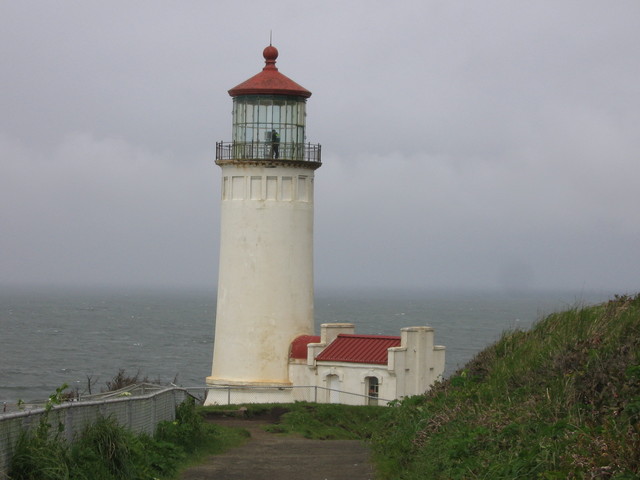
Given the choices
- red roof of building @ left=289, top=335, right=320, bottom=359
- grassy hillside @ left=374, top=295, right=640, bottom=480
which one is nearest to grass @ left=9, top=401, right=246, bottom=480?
grassy hillside @ left=374, top=295, right=640, bottom=480

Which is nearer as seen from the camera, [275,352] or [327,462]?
[327,462]

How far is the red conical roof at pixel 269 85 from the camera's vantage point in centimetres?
2922

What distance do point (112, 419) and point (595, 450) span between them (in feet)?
19.9

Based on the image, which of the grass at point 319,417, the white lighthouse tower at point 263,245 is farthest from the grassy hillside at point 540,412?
the white lighthouse tower at point 263,245

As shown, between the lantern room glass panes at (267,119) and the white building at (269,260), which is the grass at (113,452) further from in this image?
the lantern room glass panes at (267,119)

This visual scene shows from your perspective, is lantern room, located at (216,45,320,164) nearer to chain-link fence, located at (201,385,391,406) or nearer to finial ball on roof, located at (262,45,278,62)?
finial ball on roof, located at (262,45,278,62)

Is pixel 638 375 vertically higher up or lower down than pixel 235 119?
lower down

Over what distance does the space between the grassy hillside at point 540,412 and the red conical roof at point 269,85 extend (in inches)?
577

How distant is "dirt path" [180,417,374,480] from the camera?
45.2 ft

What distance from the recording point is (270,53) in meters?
30.0

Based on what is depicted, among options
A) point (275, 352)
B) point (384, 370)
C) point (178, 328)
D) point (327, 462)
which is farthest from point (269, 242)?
point (178, 328)

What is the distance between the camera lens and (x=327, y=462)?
14.9m

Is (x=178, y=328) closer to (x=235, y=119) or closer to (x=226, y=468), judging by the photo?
(x=235, y=119)

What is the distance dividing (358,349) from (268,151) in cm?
563
